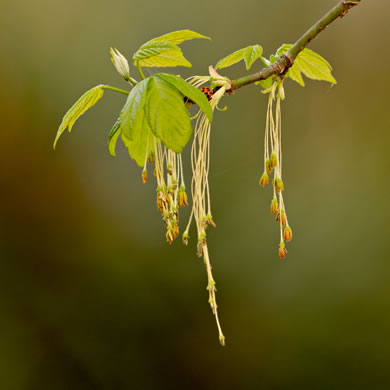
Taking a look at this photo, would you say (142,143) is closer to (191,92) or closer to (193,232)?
(191,92)

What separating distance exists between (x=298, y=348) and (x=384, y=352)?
1.01ft

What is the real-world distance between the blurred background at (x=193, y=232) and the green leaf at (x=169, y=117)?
1.21m

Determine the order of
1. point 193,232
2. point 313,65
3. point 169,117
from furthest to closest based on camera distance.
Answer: point 193,232 → point 313,65 → point 169,117

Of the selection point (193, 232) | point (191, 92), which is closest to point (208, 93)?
point (191, 92)

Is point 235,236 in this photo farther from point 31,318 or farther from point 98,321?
point 31,318

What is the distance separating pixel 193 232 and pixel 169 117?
123cm

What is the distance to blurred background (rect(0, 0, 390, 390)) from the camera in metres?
1.53

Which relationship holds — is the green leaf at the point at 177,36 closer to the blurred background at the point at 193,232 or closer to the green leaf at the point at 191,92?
the green leaf at the point at 191,92

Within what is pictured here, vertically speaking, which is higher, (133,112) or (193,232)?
(133,112)

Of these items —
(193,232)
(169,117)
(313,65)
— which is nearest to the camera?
(169,117)

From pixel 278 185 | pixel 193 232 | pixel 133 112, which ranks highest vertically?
pixel 133 112

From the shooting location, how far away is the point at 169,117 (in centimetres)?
32

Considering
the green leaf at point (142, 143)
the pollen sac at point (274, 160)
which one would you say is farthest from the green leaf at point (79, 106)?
the pollen sac at point (274, 160)

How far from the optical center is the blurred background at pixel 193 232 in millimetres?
1525
